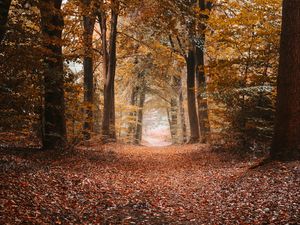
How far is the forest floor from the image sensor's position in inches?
239

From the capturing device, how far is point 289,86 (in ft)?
30.0

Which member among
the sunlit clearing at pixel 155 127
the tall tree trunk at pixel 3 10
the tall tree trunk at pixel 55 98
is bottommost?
the sunlit clearing at pixel 155 127

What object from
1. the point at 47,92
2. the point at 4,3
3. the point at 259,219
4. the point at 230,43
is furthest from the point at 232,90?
the point at 4,3

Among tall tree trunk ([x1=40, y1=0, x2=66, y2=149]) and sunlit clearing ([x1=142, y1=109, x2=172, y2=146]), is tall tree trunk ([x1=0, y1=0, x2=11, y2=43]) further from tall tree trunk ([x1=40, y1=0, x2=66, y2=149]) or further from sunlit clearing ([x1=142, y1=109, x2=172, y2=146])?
sunlit clearing ([x1=142, y1=109, x2=172, y2=146])

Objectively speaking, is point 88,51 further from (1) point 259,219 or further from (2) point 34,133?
(1) point 259,219

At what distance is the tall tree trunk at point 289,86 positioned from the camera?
908cm

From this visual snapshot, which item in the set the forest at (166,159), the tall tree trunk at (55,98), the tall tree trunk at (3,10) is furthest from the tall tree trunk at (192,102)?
the tall tree trunk at (3,10)

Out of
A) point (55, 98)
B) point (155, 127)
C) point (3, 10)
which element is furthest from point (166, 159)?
point (155, 127)

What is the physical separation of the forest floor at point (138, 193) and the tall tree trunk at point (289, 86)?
545 millimetres

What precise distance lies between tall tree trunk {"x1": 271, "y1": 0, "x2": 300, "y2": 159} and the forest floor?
0.55 m

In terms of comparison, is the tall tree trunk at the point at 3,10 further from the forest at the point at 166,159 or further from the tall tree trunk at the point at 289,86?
the tall tree trunk at the point at 289,86

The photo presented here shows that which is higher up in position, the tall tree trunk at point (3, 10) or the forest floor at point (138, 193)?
the tall tree trunk at point (3, 10)

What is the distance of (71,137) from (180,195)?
721cm

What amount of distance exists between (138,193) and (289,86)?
485 cm
